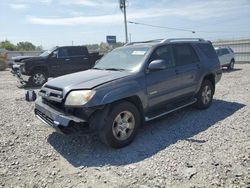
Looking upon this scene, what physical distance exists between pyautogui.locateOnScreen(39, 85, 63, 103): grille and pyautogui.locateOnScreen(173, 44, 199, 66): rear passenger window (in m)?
2.86

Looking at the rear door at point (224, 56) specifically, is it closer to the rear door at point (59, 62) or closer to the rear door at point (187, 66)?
the rear door at point (59, 62)

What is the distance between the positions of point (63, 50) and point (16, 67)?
2480mm

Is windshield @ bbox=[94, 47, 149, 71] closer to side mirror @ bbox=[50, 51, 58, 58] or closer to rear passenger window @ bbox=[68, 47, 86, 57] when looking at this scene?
side mirror @ bbox=[50, 51, 58, 58]

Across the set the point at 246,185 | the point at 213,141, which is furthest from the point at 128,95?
the point at 246,185

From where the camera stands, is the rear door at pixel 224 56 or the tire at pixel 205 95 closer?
the tire at pixel 205 95

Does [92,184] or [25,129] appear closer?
[92,184]

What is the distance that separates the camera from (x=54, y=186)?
348cm

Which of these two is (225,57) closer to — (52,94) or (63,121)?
(52,94)

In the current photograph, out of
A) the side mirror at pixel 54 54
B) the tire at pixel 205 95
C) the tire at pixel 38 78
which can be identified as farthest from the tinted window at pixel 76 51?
the tire at pixel 205 95

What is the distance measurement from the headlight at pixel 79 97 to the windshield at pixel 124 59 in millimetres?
1238

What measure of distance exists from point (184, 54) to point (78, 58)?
8632 millimetres

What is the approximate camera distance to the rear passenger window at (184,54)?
596 cm

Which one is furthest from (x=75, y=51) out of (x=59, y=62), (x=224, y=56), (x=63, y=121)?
(x=63, y=121)

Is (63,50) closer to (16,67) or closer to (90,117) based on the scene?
(16,67)
